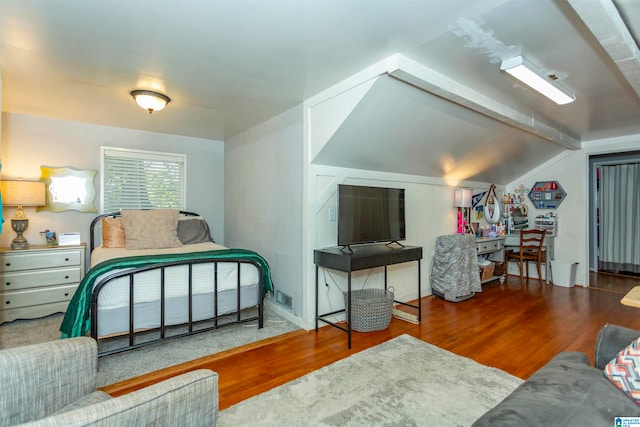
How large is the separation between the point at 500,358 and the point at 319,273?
5.56 ft

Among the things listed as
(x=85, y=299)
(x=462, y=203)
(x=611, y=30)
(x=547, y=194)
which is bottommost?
(x=85, y=299)

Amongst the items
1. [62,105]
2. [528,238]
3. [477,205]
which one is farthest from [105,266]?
[528,238]

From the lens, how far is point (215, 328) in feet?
9.26

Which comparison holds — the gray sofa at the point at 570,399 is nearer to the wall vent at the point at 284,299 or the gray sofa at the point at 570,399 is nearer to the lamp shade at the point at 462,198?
the wall vent at the point at 284,299

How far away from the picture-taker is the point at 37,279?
129 inches


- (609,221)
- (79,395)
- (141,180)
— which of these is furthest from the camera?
(609,221)

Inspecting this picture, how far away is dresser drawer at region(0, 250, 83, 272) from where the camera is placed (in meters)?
3.17

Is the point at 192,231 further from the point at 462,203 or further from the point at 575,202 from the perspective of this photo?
the point at 575,202

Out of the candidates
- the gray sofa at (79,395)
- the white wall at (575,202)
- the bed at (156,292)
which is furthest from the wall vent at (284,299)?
the white wall at (575,202)

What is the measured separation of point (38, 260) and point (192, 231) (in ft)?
5.12

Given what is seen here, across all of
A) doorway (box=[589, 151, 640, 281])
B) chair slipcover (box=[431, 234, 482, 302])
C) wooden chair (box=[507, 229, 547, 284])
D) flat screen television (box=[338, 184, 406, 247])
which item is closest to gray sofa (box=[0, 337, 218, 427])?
flat screen television (box=[338, 184, 406, 247])

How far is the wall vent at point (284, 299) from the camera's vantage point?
3439mm

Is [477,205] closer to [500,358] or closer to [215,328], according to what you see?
[500,358]

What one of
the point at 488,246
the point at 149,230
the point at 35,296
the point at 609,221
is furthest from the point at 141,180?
the point at 609,221
